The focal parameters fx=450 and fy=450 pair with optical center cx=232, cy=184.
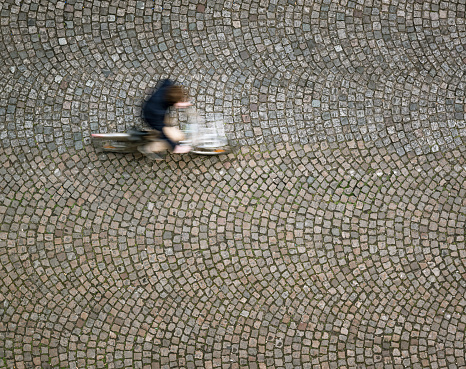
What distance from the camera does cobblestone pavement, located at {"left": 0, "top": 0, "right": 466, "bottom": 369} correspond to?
6129 mm

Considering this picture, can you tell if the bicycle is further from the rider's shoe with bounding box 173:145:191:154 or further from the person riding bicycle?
the person riding bicycle

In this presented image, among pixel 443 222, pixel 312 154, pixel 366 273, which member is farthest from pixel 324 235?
pixel 443 222

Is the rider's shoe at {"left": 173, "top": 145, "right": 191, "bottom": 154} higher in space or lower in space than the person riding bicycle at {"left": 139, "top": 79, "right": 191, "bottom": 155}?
lower

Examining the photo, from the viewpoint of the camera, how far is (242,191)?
6.59 meters

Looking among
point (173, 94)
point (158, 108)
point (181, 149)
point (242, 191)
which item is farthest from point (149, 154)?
point (242, 191)

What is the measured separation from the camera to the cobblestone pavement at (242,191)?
613 cm

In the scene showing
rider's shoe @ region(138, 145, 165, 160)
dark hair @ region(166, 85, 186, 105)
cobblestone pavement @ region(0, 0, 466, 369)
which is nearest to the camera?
dark hair @ region(166, 85, 186, 105)

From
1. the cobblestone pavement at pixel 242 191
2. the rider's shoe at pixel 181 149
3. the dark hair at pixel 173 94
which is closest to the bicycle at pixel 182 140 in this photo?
the rider's shoe at pixel 181 149

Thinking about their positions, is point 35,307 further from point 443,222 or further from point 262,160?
point 443,222

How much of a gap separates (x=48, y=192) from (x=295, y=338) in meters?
4.06

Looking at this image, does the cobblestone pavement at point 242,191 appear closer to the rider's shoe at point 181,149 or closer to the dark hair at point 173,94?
the rider's shoe at point 181,149

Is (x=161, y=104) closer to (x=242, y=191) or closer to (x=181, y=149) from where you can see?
(x=181, y=149)

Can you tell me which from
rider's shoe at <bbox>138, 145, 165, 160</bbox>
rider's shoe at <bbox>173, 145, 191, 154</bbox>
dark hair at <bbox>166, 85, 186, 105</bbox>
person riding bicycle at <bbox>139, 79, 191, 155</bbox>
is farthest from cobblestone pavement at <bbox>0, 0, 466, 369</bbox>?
dark hair at <bbox>166, 85, 186, 105</bbox>

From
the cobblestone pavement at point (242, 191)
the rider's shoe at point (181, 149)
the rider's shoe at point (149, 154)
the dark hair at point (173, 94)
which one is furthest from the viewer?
the rider's shoe at point (149, 154)
